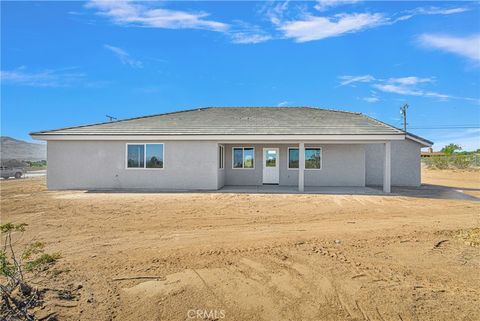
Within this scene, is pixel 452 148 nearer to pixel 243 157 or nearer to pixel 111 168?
pixel 243 157

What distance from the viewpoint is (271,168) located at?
16469mm

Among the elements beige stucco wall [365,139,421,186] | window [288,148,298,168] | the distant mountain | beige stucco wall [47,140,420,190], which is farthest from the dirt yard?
the distant mountain

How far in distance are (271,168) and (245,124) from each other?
2.88 meters

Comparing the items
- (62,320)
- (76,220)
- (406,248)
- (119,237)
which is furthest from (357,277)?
(76,220)

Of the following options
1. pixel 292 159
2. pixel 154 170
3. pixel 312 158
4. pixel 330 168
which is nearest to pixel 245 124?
pixel 292 159

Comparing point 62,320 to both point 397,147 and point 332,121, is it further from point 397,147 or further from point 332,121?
point 397,147

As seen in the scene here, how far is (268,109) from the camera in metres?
20.4

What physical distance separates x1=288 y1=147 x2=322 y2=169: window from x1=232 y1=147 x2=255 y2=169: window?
6.98ft

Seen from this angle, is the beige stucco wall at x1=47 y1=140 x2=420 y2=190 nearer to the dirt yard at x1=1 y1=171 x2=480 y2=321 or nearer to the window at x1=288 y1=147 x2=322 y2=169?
the window at x1=288 y1=147 x2=322 y2=169

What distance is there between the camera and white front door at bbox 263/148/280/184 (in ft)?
53.9

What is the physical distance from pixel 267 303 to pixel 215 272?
111 cm

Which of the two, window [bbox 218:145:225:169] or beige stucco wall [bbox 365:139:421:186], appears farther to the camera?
beige stucco wall [bbox 365:139:421:186]

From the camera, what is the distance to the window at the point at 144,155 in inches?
581

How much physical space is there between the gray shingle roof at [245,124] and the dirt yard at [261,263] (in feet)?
18.8
